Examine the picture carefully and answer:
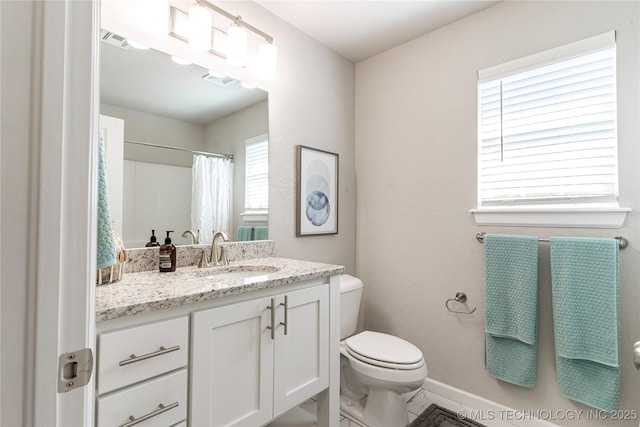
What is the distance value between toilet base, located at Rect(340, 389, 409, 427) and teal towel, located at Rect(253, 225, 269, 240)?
1.04m

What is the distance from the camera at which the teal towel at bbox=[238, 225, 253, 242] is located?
5.82 feet

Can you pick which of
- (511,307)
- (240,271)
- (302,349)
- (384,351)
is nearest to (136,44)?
(240,271)

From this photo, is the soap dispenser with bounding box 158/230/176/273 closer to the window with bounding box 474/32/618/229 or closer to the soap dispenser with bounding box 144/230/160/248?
the soap dispenser with bounding box 144/230/160/248

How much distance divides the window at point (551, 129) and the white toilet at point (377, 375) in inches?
38.5

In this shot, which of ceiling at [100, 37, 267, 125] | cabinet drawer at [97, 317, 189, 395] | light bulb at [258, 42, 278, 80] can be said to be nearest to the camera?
cabinet drawer at [97, 317, 189, 395]

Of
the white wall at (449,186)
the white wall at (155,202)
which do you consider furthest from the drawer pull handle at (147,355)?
the white wall at (449,186)

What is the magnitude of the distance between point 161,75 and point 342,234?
4.94 feet

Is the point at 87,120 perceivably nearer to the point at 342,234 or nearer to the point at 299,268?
the point at 299,268

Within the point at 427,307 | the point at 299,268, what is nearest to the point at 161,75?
the point at 299,268

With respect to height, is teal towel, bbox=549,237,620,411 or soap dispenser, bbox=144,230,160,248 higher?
soap dispenser, bbox=144,230,160,248

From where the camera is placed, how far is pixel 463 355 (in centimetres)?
190

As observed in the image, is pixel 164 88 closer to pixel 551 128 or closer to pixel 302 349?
pixel 302 349

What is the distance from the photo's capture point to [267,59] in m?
1.76

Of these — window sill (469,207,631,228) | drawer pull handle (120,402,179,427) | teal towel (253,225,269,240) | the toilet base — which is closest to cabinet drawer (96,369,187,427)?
drawer pull handle (120,402,179,427)
